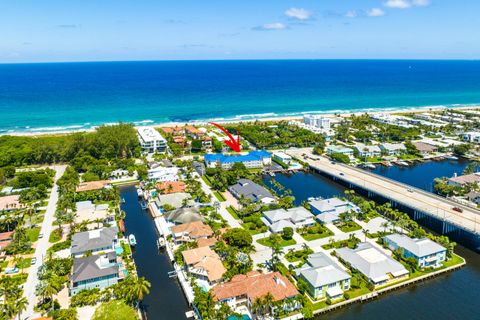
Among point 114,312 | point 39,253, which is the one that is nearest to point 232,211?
point 39,253

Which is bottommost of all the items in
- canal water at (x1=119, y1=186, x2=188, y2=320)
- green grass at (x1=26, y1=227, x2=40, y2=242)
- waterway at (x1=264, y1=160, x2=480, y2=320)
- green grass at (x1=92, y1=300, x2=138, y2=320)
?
waterway at (x1=264, y1=160, x2=480, y2=320)

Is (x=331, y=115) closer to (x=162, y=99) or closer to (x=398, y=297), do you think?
(x=162, y=99)

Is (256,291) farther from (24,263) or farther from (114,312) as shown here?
(24,263)

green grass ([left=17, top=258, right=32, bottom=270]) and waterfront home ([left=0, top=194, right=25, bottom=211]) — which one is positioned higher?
waterfront home ([left=0, top=194, right=25, bottom=211])

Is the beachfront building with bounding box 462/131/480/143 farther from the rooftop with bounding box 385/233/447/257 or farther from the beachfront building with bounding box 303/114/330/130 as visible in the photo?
the rooftop with bounding box 385/233/447/257

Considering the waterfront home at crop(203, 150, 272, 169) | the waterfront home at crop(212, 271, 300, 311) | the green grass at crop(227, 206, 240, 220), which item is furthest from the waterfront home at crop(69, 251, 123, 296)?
the waterfront home at crop(203, 150, 272, 169)
